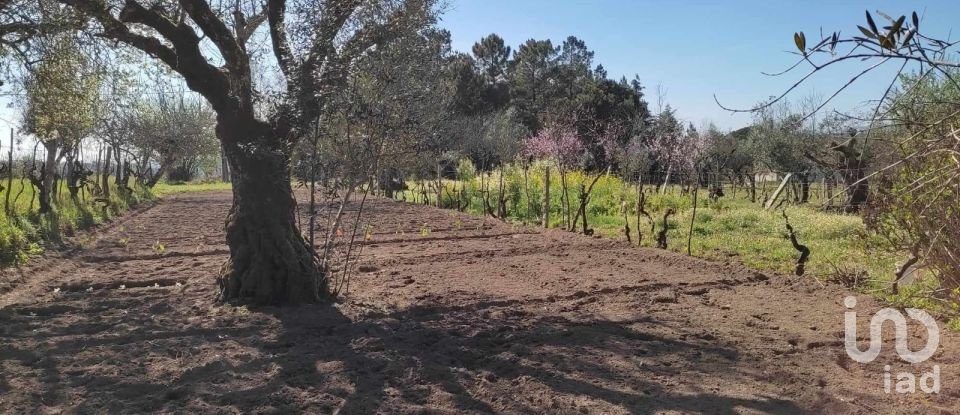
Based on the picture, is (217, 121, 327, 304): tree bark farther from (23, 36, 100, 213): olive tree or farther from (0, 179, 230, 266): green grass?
(0, 179, 230, 266): green grass

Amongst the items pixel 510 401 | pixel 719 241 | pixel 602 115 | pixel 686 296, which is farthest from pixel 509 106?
pixel 510 401

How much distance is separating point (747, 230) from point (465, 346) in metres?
8.73

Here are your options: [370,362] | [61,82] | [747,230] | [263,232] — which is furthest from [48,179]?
[747,230]

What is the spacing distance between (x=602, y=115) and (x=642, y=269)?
32.7 metres

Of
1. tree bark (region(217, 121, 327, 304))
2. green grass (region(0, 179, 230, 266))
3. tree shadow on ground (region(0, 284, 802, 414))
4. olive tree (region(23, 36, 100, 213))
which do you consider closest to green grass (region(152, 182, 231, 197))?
green grass (region(0, 179, 230, 266))

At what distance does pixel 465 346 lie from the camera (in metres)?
5.11

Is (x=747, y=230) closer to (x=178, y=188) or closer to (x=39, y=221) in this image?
(x=39, y=221)

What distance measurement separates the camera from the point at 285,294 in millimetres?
6453
